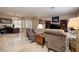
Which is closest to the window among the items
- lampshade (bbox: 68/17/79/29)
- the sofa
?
the sofa

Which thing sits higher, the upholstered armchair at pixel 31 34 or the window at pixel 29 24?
the window at pixel 29 24

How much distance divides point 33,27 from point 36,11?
33 centimetres

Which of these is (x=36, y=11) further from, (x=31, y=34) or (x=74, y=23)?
(x=74, y=23)

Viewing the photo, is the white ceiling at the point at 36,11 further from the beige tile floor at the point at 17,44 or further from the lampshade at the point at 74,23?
the beige tile floor at the point at 17,44

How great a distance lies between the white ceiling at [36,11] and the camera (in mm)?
2012

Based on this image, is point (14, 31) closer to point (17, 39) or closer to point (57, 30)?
point (17, 39)

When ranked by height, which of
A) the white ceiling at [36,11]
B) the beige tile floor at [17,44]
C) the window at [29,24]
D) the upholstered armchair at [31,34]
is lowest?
the beige tile floor at [17,44]

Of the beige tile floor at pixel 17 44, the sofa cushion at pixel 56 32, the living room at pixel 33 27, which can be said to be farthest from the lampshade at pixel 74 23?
the beige tile floor at pixel 17 44

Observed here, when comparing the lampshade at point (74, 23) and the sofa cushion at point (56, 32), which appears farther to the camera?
the sofa cushion at point (56, 32)

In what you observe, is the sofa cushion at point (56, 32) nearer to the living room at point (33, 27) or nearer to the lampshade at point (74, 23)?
the living room at point (33, 27)

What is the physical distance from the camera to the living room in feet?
6.66

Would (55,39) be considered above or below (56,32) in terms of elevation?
below

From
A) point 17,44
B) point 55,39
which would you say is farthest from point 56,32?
point 17,44

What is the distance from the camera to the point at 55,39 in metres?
2.13
